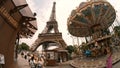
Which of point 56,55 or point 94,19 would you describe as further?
point 56,55

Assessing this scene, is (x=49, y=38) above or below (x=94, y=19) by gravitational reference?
above

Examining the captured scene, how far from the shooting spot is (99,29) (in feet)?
108

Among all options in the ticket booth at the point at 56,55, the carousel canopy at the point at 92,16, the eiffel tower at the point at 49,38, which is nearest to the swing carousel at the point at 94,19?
the carousel canopy at the point at 92,16

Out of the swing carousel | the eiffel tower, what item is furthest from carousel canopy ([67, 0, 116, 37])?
the eiffel tower

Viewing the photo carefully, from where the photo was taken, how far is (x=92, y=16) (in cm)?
3275

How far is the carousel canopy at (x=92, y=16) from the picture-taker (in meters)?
32.1

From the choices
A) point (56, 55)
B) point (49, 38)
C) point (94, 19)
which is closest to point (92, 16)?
point (94, 19)

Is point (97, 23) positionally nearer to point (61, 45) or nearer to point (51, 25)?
point (61, 45)

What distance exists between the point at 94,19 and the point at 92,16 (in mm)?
463

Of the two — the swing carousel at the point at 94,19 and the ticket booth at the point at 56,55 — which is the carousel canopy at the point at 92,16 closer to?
the swing carousel at the point at 94,19

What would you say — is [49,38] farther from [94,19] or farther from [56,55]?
[94,19]

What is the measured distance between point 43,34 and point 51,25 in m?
6.65

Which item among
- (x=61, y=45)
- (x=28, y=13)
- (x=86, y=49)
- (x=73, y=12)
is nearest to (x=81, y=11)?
(x=73, y=12)

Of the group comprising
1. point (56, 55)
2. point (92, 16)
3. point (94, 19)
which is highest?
point (92, 16)
